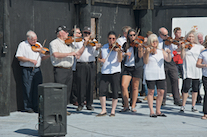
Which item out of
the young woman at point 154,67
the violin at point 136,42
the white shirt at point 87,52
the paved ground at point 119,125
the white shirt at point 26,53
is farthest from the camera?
the white shirt at point 87,52

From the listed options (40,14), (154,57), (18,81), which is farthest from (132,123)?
(40,14)

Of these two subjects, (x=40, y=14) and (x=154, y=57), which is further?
(x=40, y=14)

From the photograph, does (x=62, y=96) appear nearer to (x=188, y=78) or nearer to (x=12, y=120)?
(x=12, y=120)

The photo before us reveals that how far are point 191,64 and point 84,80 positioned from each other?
8.68 feet

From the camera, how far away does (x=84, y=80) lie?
927cm

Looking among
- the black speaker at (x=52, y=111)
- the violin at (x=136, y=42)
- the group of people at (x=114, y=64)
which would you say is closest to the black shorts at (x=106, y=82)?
the group of people at (x=114, y=64)

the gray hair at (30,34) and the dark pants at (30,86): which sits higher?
the gray hair at (30,34)

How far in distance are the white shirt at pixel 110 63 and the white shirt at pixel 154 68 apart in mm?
682

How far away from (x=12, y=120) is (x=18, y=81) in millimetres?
1448

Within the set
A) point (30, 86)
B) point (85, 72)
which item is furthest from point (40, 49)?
point (85, 72)

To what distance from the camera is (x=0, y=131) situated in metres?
6.80

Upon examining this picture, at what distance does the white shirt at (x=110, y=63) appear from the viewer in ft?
27.5

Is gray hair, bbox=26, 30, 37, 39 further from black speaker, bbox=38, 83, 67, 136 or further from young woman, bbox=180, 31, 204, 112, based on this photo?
young woman, bbox=180, 31, 204, 112

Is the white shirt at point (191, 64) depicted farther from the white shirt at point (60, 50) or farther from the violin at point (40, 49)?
the violin at point (40, 49)
